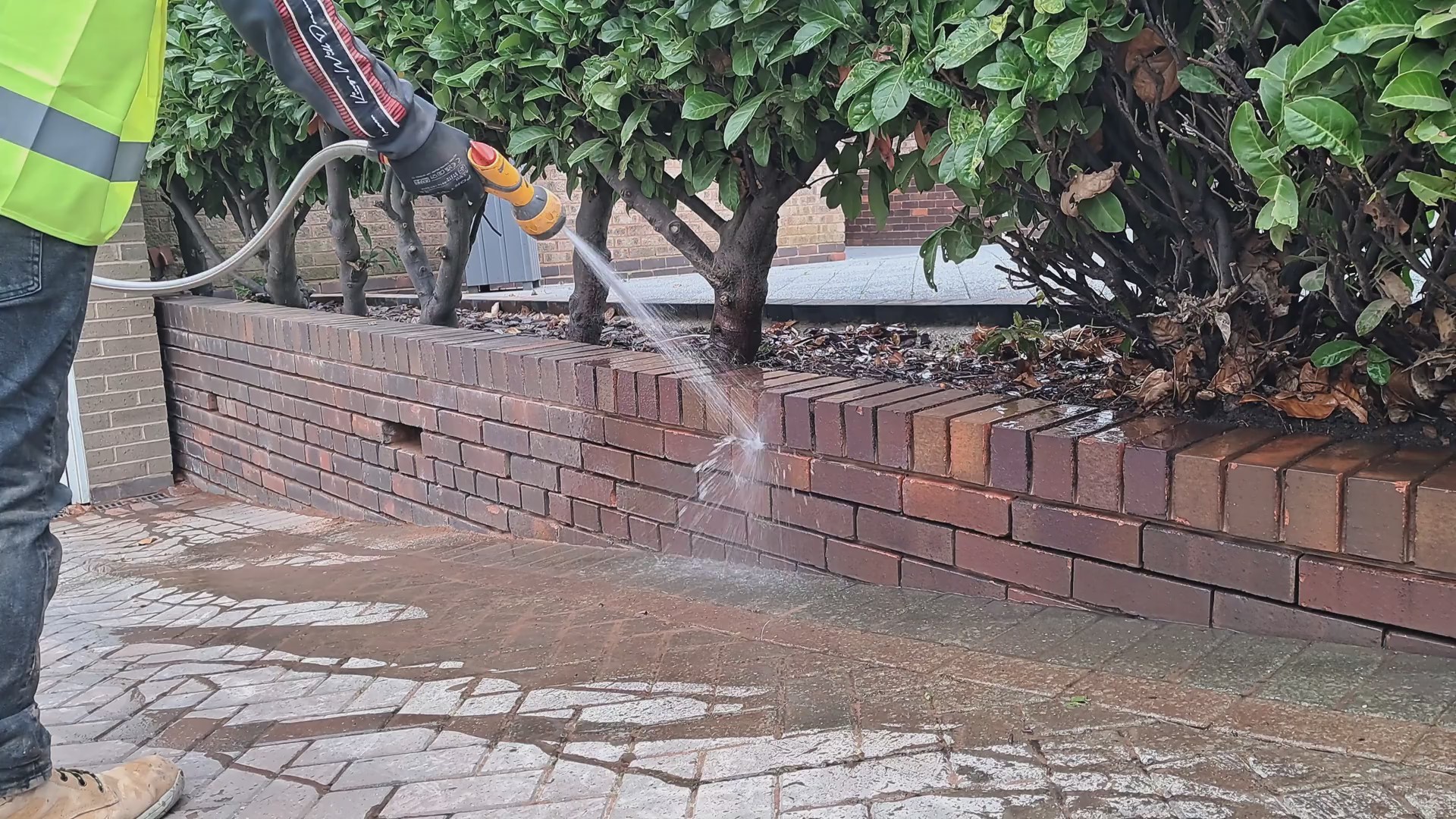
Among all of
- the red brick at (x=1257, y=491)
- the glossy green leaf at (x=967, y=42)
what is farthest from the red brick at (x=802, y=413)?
the red brick at (x=1257, y=491)

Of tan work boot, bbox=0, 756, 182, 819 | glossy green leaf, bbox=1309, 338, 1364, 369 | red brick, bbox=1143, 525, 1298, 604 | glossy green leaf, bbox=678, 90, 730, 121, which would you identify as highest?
glossy green leaf, bbox=678, 90, 730, 121

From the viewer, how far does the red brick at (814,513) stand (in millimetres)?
3084

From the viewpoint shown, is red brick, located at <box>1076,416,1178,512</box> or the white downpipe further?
the white downpipe

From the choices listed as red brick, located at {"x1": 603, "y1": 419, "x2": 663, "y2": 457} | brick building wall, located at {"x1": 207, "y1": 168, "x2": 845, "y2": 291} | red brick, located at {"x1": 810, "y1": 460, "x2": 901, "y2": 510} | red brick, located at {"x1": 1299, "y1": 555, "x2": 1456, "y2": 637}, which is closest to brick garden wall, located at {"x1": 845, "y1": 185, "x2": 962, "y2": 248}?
brick building wall, located at {"x1": 207, "y1": 168, "x2": 845, "y2": 291}

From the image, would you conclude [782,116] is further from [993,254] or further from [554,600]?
[993,254]

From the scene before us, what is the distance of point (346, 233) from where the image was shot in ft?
19.3

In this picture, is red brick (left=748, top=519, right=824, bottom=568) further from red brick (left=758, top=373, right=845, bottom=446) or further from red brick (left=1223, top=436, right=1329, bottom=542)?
red brick (left=1223, top=436, right=1329, bottom=542)

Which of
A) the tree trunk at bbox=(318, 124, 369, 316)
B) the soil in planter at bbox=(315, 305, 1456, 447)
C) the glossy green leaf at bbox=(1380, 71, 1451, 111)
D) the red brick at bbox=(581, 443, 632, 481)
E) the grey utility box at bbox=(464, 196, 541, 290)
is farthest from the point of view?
the grey utility box at bbox=(464, 196, 541, 290)

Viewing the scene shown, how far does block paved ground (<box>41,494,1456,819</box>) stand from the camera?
1.97 meters

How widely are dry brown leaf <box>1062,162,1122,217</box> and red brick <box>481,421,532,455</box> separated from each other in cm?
222

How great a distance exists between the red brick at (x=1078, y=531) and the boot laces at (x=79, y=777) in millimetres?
2054

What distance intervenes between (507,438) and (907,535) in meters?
1.84

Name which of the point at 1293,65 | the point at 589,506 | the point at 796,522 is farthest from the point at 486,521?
the point at 1293,65

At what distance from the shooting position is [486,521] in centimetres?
443
